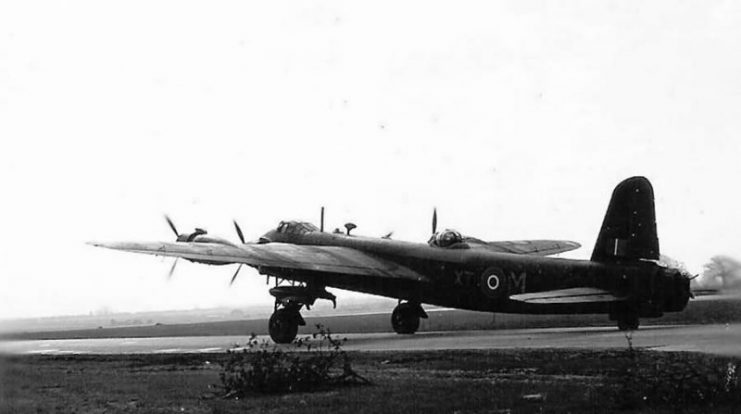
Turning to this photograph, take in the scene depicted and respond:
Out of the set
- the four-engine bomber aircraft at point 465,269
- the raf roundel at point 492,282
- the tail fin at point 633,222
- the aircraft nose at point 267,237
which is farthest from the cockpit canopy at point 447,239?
the aircraft nose at point 267,237

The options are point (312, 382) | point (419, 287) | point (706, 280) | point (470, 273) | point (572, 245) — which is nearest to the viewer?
point (312, 382)

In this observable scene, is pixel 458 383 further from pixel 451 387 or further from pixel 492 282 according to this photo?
pixel 492 282

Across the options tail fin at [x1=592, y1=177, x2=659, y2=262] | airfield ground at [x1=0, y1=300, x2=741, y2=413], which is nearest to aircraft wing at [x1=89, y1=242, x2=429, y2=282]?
airfield ground at [x1=0, y1=300, x2=741, y2=413]

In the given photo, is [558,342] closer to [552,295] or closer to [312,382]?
[552,295]

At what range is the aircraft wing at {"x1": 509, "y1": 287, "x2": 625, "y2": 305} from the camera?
25.6m

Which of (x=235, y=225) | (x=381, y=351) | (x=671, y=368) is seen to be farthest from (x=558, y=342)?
(x=235, y=225)

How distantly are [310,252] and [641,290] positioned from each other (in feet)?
41.0

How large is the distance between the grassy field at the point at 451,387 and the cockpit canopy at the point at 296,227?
1603 centimetres

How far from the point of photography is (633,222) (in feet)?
86.0

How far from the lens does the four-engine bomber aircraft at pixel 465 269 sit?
85.5 ft

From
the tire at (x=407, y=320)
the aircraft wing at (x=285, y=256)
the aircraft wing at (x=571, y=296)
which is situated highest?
the aircraft wing at (x=285, y=256)

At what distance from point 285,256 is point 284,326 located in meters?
2.51

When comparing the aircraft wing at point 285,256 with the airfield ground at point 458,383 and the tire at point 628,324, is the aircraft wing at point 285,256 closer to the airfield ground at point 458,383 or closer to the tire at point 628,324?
the airfield ground at point 458,383

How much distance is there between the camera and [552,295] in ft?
85.0
